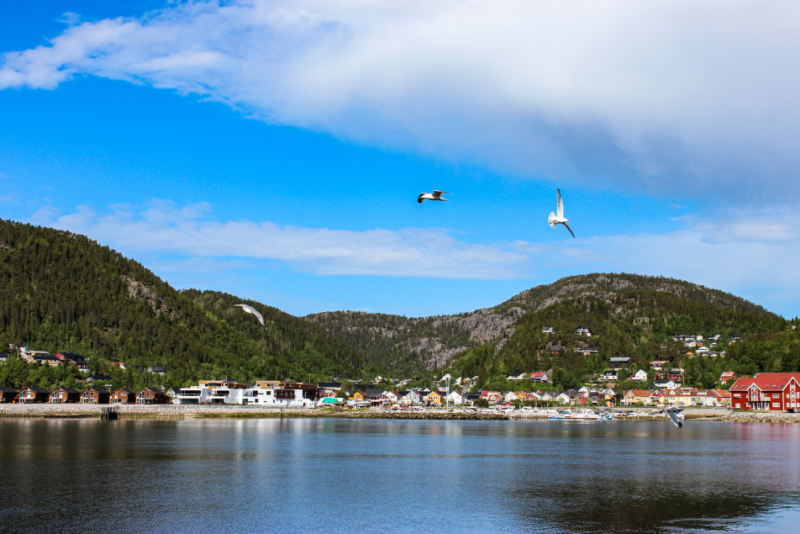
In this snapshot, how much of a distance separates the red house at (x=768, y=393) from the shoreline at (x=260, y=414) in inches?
237

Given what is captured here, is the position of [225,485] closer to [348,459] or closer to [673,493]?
[348,459]

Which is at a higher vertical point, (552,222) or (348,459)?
(552,222)

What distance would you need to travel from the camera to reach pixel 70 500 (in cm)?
3434

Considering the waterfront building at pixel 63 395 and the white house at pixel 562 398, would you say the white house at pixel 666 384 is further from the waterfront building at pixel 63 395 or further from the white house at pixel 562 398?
the waterfront building at pixel 63 395

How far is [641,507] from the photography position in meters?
34.2

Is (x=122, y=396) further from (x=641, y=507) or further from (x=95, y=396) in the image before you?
(x=641, y=507)

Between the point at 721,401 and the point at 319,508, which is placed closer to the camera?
the point at 319,508

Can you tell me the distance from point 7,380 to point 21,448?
8665 centimetres

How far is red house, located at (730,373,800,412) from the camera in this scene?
126 m

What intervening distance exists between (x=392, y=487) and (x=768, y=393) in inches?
4503

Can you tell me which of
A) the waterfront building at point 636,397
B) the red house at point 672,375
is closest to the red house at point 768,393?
the waterfront building at point 636,397

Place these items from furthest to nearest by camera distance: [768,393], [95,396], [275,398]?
[275,398] → [95,396] → [768,393]

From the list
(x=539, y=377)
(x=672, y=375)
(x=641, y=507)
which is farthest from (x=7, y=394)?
(x=672, y=375)

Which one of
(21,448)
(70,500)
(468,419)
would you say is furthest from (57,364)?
(70,500)
